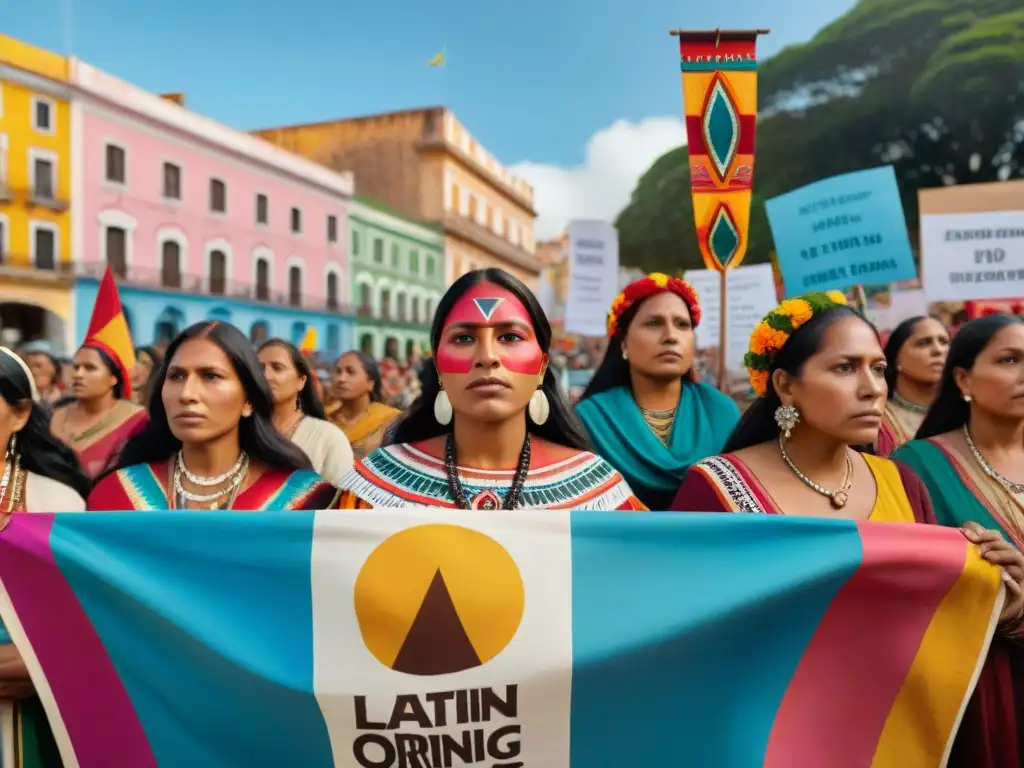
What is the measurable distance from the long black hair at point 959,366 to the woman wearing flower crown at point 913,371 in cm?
120

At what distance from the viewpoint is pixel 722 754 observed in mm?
1955

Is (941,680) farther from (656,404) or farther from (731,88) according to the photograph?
(731,88)

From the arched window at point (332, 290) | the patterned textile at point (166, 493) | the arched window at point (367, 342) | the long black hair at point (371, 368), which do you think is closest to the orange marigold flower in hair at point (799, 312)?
the patterned textile at point (166, 493)

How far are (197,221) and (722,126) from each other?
26204 millimetres

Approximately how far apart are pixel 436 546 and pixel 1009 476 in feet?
6.74

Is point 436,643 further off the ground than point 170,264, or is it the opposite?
point 170,264

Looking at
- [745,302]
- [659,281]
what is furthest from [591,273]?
[659,281]

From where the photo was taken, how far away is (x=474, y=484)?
2.27 metres

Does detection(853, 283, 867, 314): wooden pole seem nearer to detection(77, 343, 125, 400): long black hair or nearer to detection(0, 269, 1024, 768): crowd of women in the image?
detection(0, 269, 1024, 768): crowd of women

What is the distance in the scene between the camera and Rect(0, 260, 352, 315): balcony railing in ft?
72.1

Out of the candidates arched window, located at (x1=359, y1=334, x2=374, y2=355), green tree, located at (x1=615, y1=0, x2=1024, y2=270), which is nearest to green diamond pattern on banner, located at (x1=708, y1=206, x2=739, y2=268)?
green tree, located at (x1=615, y1=0, x2=1024, y2=270)

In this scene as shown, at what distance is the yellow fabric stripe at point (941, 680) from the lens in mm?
2021

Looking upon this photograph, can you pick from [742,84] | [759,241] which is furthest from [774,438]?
[759,241]

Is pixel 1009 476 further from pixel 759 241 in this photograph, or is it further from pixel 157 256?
pixel 157 256
